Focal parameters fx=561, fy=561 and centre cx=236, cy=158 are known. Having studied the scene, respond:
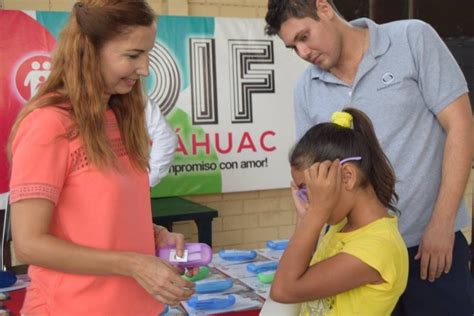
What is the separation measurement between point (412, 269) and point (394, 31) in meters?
0.63

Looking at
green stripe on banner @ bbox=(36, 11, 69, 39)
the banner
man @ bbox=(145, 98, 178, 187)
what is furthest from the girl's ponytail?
green stripe on banner @ bbox=(36, 11, 69, 39)

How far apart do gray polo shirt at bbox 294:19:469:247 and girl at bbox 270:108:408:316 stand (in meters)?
0.20

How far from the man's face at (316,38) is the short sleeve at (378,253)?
57 centimetres

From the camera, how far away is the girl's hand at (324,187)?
1151 mm

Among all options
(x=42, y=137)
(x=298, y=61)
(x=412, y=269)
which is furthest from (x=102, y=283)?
(x=298, y=61)

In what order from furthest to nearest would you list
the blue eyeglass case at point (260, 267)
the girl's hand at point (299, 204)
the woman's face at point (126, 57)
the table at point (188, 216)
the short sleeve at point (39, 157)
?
the table at point (188, 216)
the blue eyeglass case at point (260, 267)
the girl's hand at point (299, 204)
the woman's face at point (126, 57)
the short sleeve at point (39, 157)

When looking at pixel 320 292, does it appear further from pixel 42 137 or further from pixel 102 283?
pixel 42 137

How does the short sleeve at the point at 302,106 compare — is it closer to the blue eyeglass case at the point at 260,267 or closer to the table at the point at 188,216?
the blue eyeglass case at the point at 260,267

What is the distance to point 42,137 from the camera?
37.9 inches

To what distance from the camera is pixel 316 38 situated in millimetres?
1532

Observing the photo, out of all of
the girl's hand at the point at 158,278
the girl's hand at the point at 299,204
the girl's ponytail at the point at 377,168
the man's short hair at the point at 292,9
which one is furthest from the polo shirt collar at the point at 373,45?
the girl's hand at the point at 158,278

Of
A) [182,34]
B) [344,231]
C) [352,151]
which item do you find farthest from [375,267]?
[182,34]

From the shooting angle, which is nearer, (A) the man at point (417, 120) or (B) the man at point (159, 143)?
(A) the man at point (417, 120)

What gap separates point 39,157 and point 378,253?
26.9 inches
